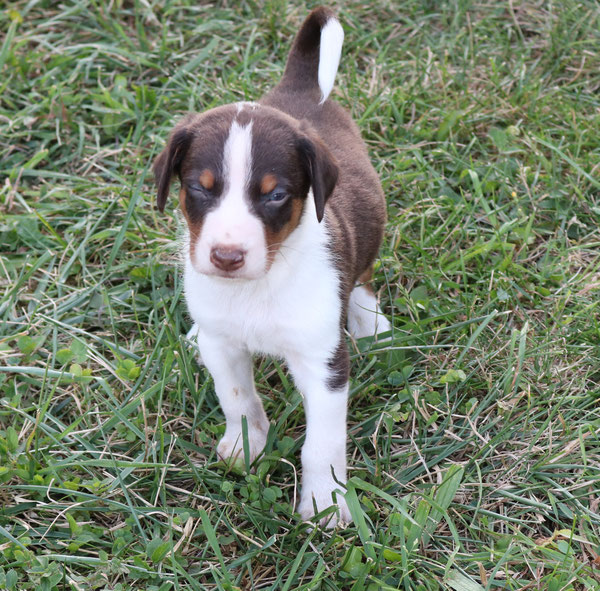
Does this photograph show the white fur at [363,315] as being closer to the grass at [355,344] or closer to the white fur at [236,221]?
the grass at [355,344]

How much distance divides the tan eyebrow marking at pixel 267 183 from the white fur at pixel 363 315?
1583mm

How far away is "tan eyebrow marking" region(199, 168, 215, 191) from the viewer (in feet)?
11.0

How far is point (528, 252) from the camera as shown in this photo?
531 centimetres

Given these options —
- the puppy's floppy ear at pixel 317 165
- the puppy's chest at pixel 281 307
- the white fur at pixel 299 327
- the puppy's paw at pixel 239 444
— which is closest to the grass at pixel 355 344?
the puppy's paw at pixel 239 444

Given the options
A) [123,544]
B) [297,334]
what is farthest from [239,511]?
[297,334]

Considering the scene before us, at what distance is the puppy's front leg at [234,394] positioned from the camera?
158 inches

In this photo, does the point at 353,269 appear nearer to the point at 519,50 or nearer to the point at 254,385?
the point at 254,385

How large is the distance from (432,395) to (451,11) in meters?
3.82

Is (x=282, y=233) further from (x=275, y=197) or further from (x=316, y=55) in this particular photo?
(x=316, y=55)

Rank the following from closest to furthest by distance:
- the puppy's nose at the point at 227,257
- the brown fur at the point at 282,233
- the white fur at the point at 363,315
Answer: the puppy's nose at the point at 227,257 < the brown fur at the point at 282,233 < the white fur at the point at 363,315

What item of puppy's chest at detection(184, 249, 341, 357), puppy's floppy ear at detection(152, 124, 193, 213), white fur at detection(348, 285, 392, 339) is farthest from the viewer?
white fur at detection(348, 285, 392, 339)

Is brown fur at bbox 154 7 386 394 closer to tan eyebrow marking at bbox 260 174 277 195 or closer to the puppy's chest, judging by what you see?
tan eyebrow marking at bbox 260 174 277 195

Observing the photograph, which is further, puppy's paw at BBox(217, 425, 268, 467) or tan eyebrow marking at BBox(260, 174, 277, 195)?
puppy's paw at BBox(217, 425, 268, 467)

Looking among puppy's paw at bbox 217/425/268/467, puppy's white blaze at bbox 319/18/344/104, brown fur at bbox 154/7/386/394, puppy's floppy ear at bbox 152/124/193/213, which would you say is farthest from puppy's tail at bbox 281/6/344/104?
puppy's paw at bbox 217/425/268/467
